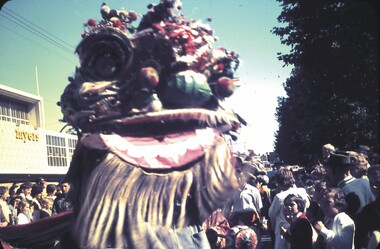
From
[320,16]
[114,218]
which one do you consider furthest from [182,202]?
[320,16]

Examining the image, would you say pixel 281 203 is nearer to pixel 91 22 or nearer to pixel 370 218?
pixel 370 218

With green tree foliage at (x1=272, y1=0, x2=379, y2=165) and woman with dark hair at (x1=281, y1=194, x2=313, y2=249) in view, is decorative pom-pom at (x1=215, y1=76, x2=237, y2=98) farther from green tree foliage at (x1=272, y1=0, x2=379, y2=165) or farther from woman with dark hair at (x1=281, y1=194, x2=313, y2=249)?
woman with dark hair at (x1=281, y1=194, x2=313, y2=249)

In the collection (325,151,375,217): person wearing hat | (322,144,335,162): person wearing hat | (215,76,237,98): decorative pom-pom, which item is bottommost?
(325,151,375,217): person wearing hat

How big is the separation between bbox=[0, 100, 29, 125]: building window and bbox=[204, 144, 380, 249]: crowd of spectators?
1239 mm

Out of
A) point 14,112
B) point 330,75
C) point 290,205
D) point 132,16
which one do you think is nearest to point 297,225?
point 290,205

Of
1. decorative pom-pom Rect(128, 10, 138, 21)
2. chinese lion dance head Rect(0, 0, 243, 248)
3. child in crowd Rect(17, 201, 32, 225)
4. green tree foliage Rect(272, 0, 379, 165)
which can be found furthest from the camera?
child in crowd Rect(17, 201, 32, 225)

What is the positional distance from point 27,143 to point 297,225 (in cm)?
178

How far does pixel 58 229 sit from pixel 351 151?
167cm

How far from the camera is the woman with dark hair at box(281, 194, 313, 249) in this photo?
298cm

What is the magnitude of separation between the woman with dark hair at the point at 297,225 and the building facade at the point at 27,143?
1524 millimetres

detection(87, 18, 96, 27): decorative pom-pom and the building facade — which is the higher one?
detection(87, 18, 96, 27): decorative pom-pom

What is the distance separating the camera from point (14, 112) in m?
2.74

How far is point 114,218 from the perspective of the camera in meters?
2.38

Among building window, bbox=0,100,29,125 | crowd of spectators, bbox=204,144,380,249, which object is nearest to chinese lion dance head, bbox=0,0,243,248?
crowd of spectators, bbox=204,144,380,249
